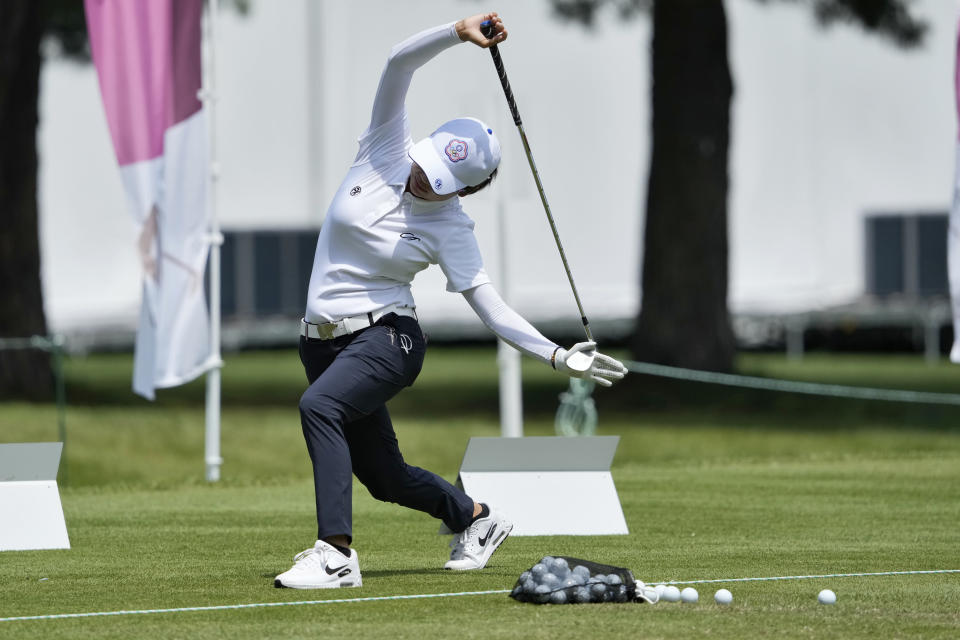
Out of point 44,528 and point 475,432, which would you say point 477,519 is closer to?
point 44,528

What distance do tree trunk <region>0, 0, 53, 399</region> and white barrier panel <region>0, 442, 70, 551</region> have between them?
454 inches

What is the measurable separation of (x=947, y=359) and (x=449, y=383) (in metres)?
8.32

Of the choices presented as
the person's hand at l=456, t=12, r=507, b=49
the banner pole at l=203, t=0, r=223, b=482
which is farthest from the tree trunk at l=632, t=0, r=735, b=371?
the person's hand at l=456, t=12, r=507, b=49

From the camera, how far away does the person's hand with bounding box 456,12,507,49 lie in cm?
638

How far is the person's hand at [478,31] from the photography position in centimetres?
638

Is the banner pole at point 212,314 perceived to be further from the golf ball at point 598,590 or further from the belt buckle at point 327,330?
the golf ball at point 598,590

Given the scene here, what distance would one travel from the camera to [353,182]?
657cm

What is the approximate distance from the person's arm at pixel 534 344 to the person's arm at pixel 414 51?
0.70 metres

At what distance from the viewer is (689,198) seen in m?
20.2

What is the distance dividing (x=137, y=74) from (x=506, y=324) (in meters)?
5.38

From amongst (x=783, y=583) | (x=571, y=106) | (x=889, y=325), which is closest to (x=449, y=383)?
(x=571, y=106)

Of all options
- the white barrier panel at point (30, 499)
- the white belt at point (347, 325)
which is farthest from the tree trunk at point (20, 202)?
the white belt at point (347, 325)

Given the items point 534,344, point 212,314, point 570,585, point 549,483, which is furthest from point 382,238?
point 212,314

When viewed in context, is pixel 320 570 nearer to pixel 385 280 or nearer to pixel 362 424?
pixel 362 424
